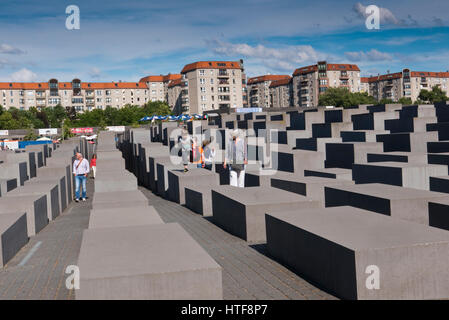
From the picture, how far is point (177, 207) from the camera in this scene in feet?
36.2

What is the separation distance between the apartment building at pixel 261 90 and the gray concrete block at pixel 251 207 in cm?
14372

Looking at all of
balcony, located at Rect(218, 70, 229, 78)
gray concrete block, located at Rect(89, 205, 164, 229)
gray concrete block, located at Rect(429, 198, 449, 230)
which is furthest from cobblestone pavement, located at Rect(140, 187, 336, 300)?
balcony, located at Rect(218, 70, 229, 78)

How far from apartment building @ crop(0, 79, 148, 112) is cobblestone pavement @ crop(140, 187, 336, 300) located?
471 ft

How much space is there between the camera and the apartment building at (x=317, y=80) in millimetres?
128000

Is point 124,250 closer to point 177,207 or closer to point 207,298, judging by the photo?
point 207,298

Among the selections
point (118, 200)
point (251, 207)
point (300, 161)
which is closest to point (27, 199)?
point (118, 200)

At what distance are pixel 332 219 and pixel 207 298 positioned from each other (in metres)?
2.10

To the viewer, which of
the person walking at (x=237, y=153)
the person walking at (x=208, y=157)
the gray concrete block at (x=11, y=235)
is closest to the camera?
the gray concrete block at (x=11, y=235)

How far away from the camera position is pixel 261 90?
155 metres

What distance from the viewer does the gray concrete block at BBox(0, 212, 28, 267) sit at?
6449 mm

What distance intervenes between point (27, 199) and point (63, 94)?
470 ft

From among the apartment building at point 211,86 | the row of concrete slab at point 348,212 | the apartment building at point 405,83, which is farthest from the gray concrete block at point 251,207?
the apartment building at point 405,83

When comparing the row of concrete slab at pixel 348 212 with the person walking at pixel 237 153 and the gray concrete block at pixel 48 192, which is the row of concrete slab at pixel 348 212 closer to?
the person walking at pixel 237 153
